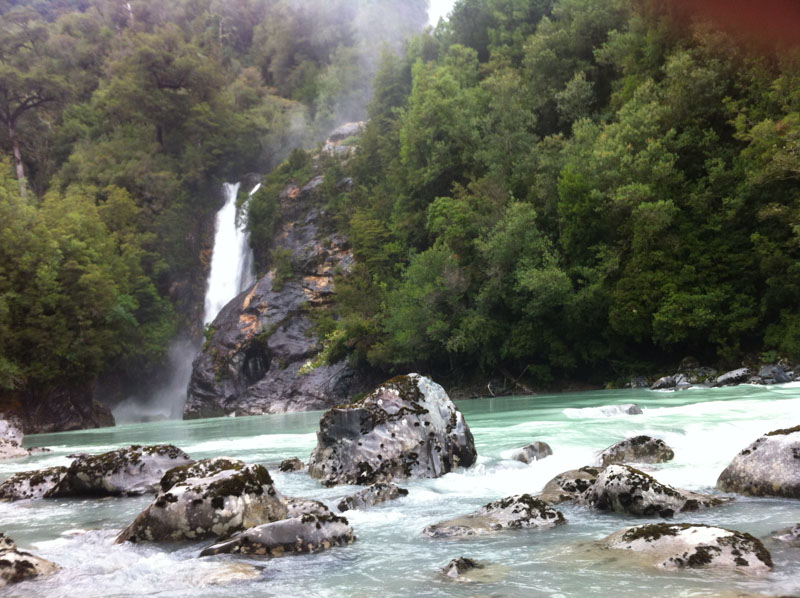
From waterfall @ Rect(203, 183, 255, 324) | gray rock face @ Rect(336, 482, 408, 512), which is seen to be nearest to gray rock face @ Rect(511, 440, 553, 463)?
gray rock face @ Rect(336, 482, 408, 512)

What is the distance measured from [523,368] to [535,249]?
279 inches

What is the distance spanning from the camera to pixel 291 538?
569cm

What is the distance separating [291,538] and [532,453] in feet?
17.9

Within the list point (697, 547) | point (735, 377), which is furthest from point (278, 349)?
point (697, 547)

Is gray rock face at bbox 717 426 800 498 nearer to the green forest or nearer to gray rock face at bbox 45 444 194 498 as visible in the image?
gray rock face at bbox 45 444 194 498

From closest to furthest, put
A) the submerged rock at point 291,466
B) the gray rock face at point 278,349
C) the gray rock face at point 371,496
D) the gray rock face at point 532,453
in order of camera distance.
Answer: the gray rock face at point 371,496 → the gray rock face at point 532,453 → the submerged rock at point 291,466 → the gray rock face at point 278,349

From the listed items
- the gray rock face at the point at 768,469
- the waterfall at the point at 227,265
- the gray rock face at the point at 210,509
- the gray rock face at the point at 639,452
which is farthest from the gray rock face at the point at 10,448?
the waterfall at the point at 227,265

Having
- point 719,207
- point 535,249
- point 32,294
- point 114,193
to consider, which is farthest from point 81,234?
point 719,207

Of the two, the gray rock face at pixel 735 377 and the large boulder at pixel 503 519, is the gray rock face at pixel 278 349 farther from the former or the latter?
the large boulder at pixel 503 519

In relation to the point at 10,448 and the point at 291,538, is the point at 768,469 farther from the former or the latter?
the point at 10,448

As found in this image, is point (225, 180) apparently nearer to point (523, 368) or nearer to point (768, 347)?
point (523, 368)

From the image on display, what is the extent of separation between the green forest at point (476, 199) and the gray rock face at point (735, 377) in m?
1.53

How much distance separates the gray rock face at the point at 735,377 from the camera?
23.8 metres

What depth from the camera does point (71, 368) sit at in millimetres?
36031
